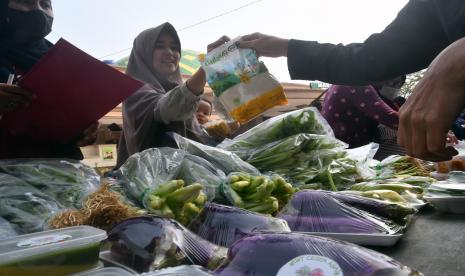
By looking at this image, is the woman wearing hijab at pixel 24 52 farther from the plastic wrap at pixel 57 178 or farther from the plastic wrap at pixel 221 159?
the plastic wrap at pixel 221 159

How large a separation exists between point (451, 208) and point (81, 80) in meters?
1.35

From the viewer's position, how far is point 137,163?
144 centimetres

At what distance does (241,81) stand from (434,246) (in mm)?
912

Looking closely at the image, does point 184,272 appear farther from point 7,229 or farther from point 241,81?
point 241,81

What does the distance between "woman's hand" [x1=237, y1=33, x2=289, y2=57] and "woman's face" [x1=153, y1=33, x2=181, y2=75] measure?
1.04 meters

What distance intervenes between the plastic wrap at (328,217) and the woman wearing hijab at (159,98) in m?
0.92

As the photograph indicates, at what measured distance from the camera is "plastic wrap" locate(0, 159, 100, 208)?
1.26 meters

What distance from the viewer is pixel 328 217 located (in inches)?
42.2

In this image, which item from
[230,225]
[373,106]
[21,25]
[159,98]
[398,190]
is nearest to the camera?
[230,225]

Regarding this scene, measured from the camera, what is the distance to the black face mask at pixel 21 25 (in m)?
1.73

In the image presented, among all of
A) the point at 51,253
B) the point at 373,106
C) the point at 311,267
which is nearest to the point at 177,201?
the point at 51,253

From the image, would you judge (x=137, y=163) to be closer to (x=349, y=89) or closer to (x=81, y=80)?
(x=81, y=80)

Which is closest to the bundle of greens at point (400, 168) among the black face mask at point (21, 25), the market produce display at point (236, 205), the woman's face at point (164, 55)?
the market produce display at point (236, 205)

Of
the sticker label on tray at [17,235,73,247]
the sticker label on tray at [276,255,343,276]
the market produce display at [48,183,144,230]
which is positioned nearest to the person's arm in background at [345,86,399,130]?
the market produce display at [48,183,144,230]
